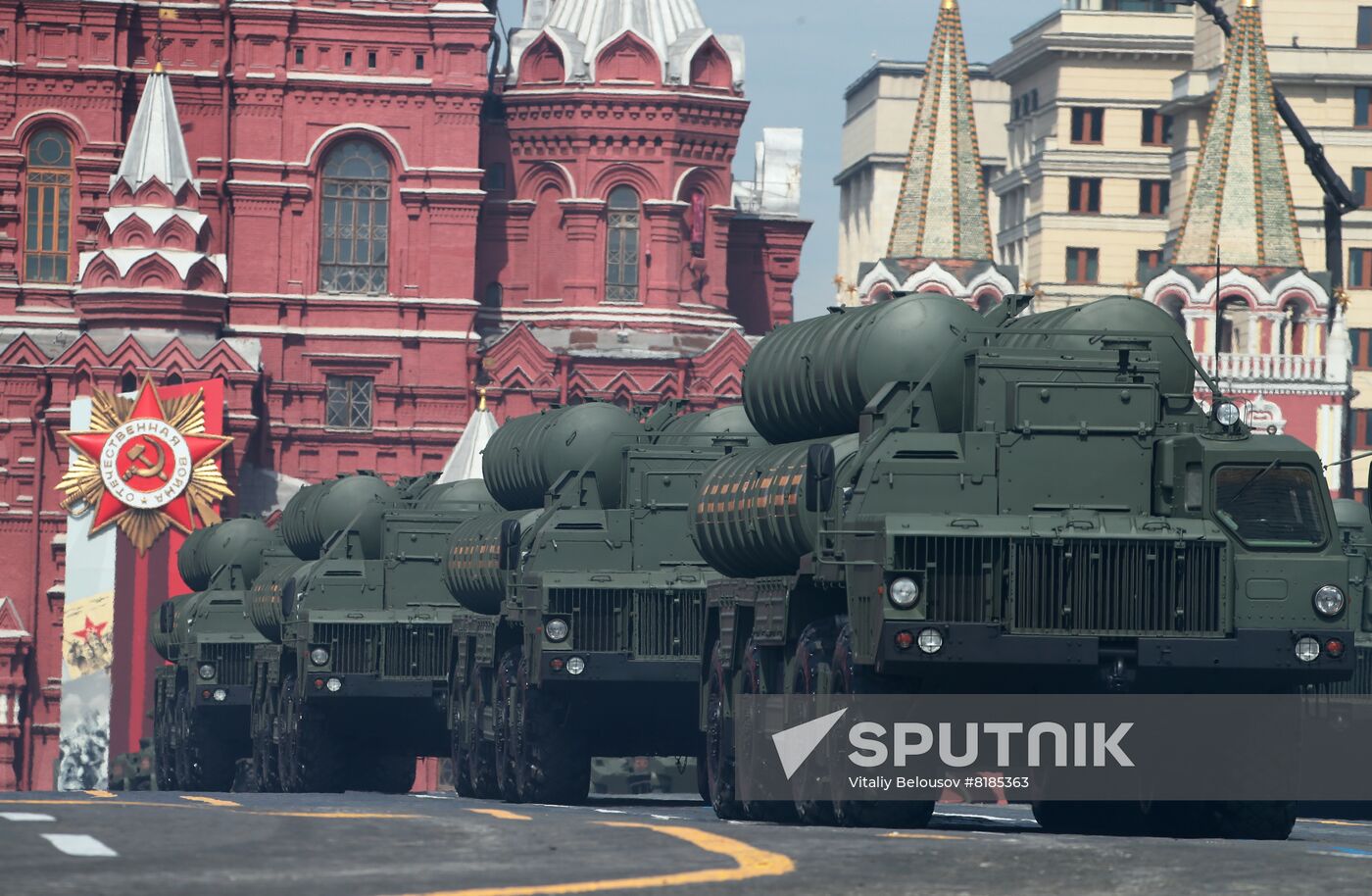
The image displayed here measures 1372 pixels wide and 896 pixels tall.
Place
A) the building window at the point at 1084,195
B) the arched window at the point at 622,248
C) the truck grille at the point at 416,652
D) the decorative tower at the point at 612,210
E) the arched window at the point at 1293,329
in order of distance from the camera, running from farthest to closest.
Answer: the building window at the point at 1084,195 < the arched window at the point at 622,248 < the decorative tower at the point at 612,210 < the arched window at the point at 1293,329 < the truck grille at the point at 416,652

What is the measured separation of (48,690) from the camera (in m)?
87.9

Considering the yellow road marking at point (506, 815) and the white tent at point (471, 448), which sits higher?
the white tent at point (471, 448)

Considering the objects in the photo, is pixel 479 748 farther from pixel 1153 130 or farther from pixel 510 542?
pixel 1153 130

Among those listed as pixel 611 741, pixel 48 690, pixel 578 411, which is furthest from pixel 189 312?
pixel 611 741

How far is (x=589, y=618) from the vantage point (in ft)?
111

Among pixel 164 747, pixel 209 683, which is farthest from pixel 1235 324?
pixel 209 683

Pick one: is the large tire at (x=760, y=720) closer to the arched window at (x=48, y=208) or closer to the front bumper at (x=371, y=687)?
the front bumper at (x=371, y=687)

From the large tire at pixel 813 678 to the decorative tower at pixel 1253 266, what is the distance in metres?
65.0

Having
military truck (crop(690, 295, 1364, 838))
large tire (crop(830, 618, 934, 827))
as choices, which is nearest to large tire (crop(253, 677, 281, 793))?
military truck (crop(690, 295, 1364, 838))

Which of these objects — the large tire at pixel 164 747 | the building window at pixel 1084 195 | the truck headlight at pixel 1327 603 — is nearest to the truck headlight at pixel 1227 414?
the truck headlight at pixel 1327 603

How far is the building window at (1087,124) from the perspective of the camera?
135 meters

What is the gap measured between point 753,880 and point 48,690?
73906mm

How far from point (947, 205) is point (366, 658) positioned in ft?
171

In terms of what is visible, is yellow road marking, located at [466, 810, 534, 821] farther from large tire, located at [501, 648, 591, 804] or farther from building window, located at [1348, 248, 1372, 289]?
building window, located at [1348, 248, 1372, 289]
